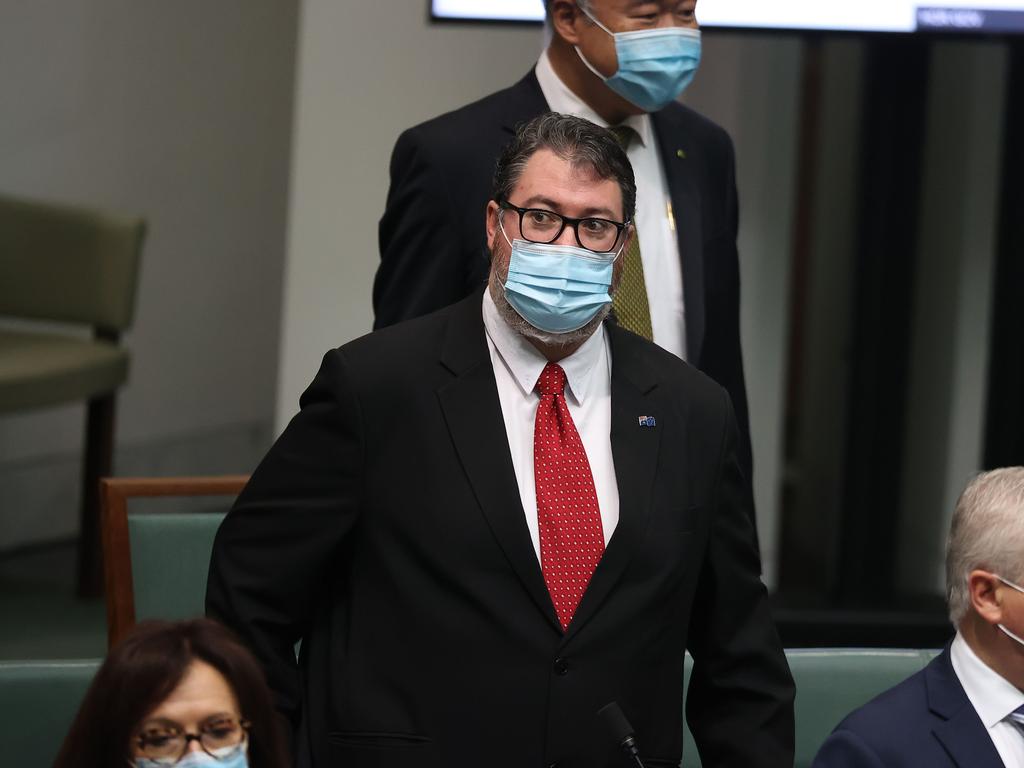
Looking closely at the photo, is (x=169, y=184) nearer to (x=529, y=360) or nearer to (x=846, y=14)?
(x=846, y=14)

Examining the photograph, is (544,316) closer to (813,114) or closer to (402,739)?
(402,739)

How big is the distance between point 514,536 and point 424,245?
0.77 meters

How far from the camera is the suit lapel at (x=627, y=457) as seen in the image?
83.4 inches

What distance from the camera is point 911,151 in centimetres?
449

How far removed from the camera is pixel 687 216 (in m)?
2.92

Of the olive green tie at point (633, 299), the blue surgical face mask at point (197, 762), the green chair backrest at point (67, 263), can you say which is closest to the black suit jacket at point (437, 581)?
the blue surgical face mask at point (197, 762)

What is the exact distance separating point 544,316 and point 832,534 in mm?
2728

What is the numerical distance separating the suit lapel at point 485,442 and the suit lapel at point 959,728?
516 mm

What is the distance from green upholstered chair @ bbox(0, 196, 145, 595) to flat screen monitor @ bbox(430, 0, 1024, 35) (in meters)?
1.40

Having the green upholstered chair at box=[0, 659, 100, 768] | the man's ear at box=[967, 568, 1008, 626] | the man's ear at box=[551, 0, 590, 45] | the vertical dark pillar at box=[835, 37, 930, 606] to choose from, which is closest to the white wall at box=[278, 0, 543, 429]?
the vertical dark pillar at box=[835, 37, 930, 606]

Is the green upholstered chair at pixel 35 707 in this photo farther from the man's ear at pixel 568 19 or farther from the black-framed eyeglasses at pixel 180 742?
the man's ear at pixel 568 19

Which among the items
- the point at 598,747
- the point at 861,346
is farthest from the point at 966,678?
the point at 861,346

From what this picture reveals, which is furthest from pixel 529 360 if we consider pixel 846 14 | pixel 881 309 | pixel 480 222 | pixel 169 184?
pixel 169 184

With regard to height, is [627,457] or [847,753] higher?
[627,457]
